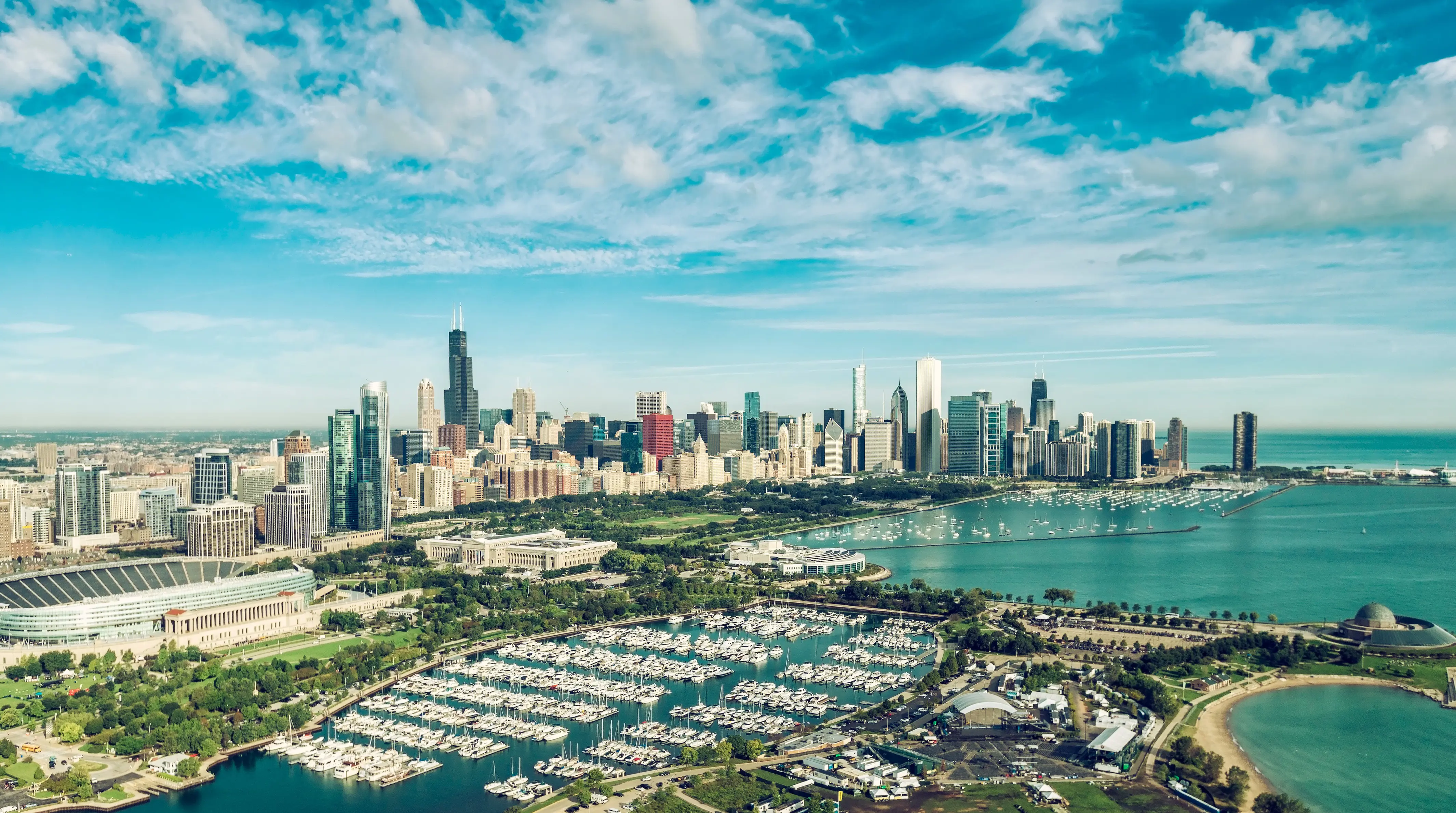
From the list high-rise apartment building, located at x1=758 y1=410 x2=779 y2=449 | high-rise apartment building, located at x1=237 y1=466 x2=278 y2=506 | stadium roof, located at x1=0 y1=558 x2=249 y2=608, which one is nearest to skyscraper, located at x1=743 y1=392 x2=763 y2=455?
high-rise apartment building, located at x1=758 y1=410 x2=779 y2=449

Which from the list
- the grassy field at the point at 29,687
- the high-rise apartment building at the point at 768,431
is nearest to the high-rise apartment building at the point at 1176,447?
the high-rise apartment building at the point at 768,431

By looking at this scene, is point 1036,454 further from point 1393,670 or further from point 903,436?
point 1393,670

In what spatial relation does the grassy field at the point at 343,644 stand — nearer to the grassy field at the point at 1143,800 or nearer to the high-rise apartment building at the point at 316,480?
the grassy field at the point at 1143,800

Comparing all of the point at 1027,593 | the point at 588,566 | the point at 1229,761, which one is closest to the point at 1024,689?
the point at 1229,761

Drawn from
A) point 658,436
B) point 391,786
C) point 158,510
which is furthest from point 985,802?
point 658,436

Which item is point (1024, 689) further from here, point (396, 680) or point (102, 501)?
point (102, 501)

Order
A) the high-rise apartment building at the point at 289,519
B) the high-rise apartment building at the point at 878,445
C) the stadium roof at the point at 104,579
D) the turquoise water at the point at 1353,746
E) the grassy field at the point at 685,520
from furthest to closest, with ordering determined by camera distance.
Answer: the high-rise apartment building at the point at 878,445 < the grassy field at the point at 685,520 < the high-rise apartment building at the point at 289,519 < the stadium roof at the point at 104,579 < the turquoise water at the point at 1353,746
